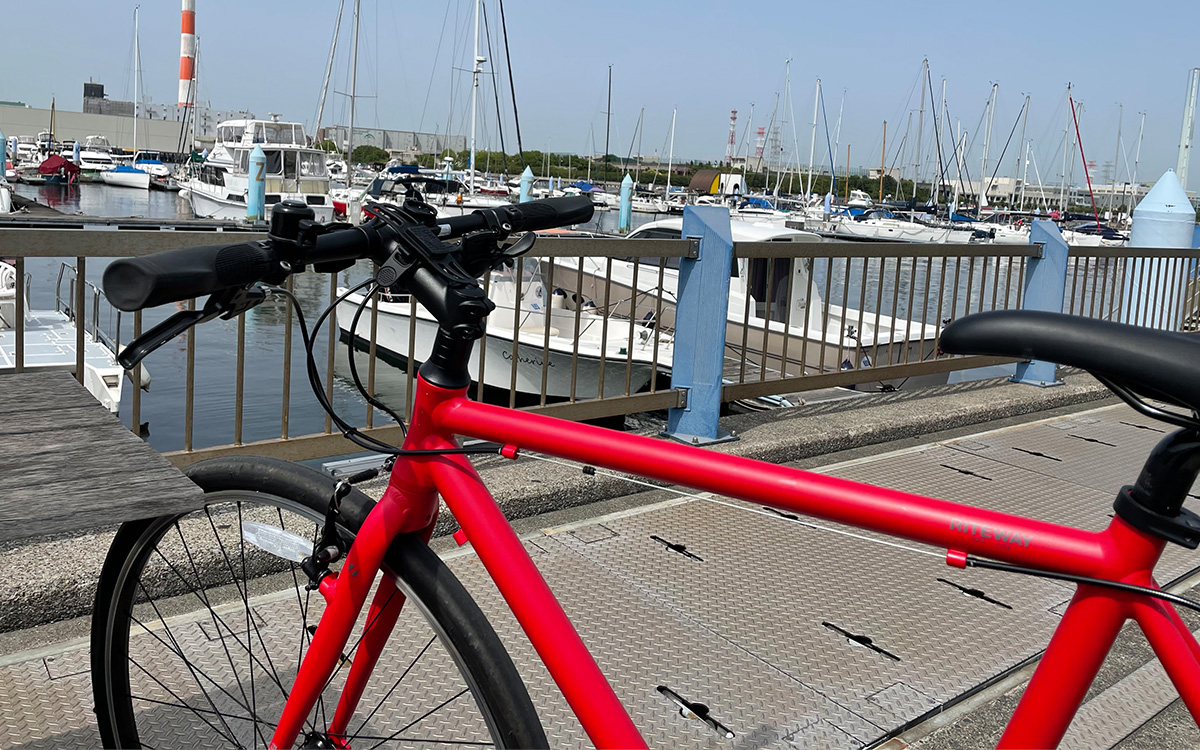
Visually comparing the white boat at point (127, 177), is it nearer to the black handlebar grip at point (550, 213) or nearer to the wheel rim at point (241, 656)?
the wheel rim at point (241, 656)

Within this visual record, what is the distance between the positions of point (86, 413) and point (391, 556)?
79 cm

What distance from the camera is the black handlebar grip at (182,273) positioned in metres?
1.34

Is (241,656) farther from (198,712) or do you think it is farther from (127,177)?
(127,177)

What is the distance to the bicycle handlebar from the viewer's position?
1343 millimetres

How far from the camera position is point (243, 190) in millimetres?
38156

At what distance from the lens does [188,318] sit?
145cm

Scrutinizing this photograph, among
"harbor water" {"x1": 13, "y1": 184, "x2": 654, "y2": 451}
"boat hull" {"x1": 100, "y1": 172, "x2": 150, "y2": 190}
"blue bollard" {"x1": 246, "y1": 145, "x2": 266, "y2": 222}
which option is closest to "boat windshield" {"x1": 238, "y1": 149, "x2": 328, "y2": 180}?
"blue bollard" {"x1": 246, "y1": 145, "x2": 266, "y2": 222}

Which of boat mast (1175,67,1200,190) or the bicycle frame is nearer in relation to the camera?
the bicycle frame

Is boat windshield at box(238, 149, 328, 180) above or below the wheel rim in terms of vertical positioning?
above

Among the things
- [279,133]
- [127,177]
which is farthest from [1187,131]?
[127,177]

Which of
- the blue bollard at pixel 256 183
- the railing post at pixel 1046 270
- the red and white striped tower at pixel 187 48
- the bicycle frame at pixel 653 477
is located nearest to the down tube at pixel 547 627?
the bicycle frame at pixel 653 477

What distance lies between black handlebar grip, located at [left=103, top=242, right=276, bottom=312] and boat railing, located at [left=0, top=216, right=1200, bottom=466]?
4.66 ft

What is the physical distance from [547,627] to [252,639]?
1.84 meters

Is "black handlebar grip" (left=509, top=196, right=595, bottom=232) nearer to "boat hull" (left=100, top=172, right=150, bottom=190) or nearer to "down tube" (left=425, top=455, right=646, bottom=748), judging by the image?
"down tube" (left=425, top=455, right=646, bottom=748)
